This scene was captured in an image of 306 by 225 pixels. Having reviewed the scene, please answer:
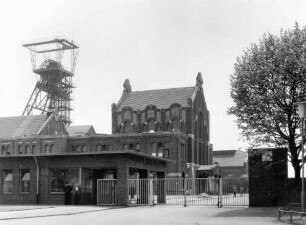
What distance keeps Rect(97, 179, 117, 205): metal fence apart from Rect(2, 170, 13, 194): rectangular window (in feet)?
26.1

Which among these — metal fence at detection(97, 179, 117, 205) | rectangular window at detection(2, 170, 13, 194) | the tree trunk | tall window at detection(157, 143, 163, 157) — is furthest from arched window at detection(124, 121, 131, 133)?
the tree trunk

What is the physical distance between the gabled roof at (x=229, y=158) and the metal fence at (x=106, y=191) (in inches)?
3001

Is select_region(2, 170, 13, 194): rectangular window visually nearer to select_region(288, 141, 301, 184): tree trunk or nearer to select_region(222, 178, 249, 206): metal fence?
select_region(222, 178, 249, 206): metal fence

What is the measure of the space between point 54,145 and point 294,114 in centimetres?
5487

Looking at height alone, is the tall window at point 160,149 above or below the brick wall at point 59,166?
above

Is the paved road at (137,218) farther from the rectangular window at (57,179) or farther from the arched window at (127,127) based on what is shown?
the arched window at (127,127)

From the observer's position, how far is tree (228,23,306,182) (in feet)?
92.8

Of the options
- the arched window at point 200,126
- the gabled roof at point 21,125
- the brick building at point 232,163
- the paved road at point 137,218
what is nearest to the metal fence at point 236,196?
the paved road at point 137,218

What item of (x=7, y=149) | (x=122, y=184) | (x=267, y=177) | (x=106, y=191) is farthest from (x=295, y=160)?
(x=7, y=149)

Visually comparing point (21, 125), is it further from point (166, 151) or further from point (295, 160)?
point (295, 160)

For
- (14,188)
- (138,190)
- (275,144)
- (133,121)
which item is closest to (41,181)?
(14,188)

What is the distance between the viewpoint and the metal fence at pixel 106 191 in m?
34.9

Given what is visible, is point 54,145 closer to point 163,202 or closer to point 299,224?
Answer: point 163,202

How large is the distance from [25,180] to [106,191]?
7.23m
